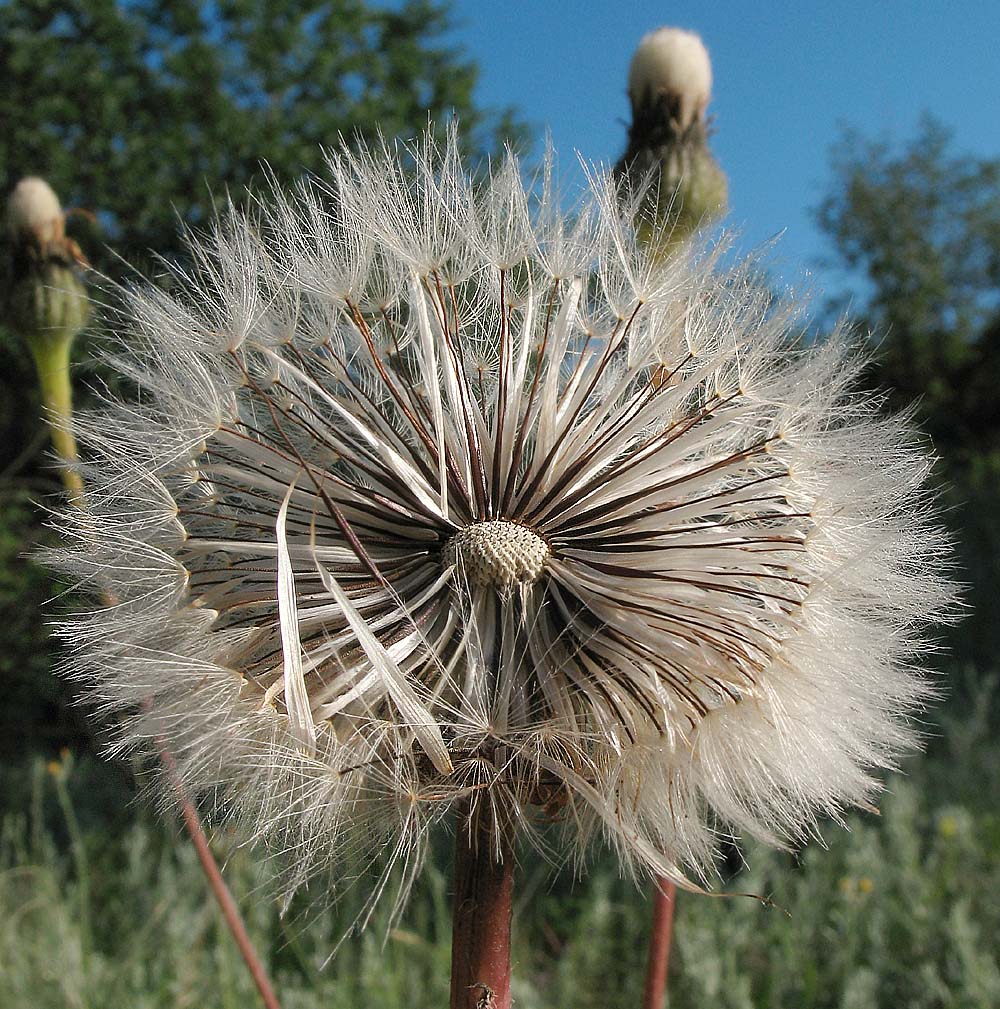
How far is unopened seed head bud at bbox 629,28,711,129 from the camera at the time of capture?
2.12 meters

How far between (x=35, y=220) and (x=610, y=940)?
433 cm

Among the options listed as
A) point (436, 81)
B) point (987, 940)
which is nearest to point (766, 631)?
point (987, 940)

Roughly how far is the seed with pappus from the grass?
2.63 metres

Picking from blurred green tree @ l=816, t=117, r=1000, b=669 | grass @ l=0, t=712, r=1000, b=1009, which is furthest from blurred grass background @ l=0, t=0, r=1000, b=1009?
blurred green tree @ l=816, t=117, r=1000, b=669

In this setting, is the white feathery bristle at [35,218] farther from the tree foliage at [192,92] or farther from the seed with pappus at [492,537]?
the tree foliage at [192,92]

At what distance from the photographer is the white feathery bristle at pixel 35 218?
245cm

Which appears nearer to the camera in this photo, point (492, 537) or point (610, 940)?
point (492, 537)

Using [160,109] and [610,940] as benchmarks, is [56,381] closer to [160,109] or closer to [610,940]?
[610,940]

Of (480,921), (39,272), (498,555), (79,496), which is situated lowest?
(480,921)

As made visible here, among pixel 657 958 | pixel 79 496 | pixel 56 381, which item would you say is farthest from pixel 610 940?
pixel 79 496

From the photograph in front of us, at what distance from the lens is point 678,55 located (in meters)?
2.15

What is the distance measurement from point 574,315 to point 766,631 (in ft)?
2.11

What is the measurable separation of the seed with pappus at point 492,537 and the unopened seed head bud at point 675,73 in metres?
0.43

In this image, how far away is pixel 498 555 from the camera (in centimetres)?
159
